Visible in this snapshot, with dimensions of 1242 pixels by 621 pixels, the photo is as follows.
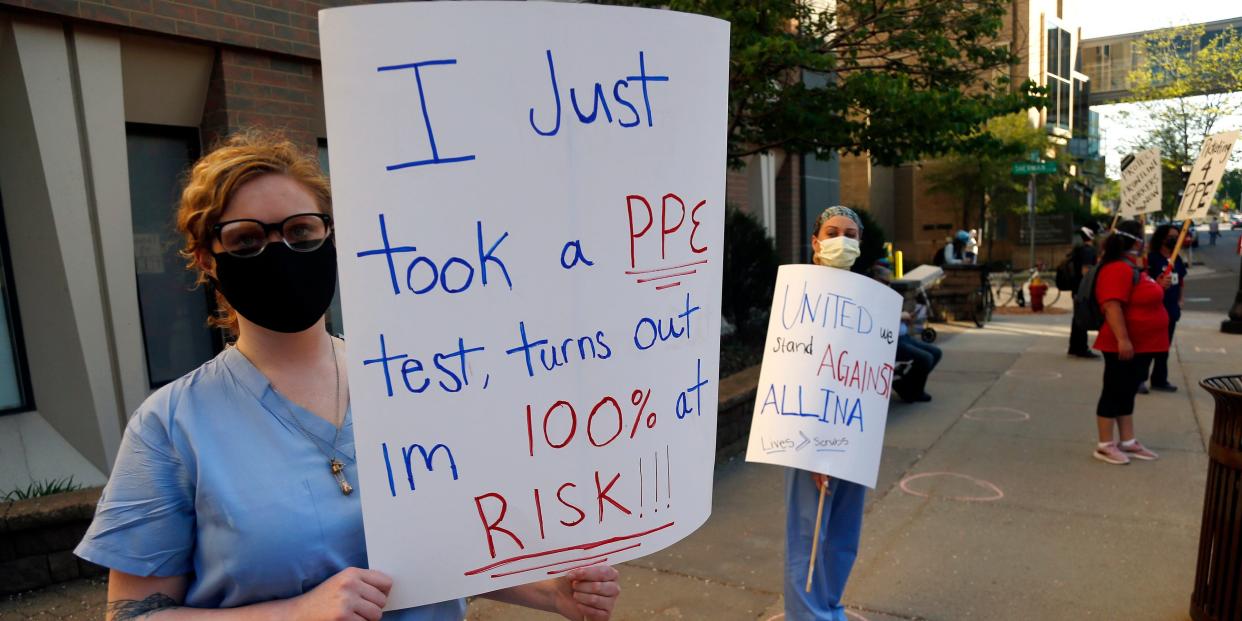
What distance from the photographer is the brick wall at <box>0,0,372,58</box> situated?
4.55 m

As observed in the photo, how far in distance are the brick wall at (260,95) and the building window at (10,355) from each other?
1471 mm

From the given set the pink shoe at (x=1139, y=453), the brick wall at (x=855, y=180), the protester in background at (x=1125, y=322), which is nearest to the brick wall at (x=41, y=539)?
the protester in background at (x=1125, y=322)

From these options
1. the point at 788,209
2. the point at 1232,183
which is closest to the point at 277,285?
the point at 788,209

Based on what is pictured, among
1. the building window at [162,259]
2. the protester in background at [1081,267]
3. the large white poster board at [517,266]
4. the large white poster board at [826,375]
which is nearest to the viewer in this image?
the large white poster board at [517,266]

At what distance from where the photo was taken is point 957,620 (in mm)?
3621

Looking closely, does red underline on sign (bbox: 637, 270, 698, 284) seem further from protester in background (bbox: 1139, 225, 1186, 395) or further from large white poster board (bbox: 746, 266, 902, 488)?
protester in background (bbox: 1139, 225, 1186, 395)

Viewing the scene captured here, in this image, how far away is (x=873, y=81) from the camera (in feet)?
21.9

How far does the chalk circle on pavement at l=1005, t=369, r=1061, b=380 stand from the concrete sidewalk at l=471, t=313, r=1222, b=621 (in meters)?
1.31

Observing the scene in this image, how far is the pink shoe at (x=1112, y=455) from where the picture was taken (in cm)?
574

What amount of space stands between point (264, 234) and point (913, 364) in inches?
287

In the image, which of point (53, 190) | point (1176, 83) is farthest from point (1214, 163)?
point (1176, 83)

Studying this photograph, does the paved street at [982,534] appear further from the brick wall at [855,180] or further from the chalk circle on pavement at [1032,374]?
the brick wall at [855,180]

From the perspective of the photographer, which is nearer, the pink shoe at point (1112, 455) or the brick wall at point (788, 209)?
the pink shoe at point (1112, 455)

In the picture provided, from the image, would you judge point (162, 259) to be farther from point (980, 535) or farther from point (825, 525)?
point (980, 535)
